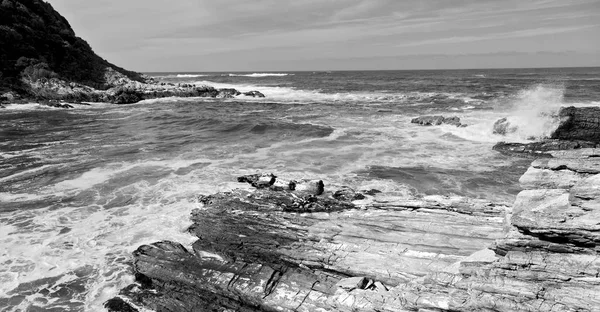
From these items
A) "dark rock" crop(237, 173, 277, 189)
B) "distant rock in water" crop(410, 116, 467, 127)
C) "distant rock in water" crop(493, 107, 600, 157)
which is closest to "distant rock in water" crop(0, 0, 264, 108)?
"distant rock in water" crop(410, 116, 467, 127)

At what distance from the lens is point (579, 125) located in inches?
809

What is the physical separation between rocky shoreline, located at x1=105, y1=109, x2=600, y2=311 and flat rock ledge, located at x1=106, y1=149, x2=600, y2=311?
0.8 inches

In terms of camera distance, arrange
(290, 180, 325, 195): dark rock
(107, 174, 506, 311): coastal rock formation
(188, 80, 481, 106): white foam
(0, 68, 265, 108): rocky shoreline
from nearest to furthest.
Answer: (107, 174, 506, 311): coastal rock formation < (290, 180, 325, 195): dark rock < (0, 68, 265, 108): rocky shoreline < (188, 80, 481, 106): white foam

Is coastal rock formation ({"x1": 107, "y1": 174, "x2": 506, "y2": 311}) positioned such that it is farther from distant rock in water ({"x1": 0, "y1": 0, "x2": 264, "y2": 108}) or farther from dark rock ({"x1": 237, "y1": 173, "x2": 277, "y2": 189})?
distant rock in water ({"x1": 0, "y1": 0, "x2": 264, "y2": 108})

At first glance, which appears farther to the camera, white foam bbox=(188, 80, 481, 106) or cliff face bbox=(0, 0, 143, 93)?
cliff face bbox=(0, 0, 143, 93)

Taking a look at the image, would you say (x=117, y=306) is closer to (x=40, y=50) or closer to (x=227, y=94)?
(x=227, y=94)

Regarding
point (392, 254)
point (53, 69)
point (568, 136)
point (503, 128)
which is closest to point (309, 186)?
point (392, 254)

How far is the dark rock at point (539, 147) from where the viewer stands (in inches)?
759

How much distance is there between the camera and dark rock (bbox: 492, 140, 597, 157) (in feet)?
63.3

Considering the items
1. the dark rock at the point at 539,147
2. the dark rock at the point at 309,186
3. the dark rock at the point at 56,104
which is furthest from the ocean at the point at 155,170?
the dark rock at the point at 56,104

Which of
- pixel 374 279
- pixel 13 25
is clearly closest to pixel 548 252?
pixel 374 279

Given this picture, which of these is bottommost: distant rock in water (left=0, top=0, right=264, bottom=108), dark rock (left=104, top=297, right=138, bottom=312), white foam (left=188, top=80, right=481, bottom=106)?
dark rock (left=104, top=297, right=138, bottom=312)

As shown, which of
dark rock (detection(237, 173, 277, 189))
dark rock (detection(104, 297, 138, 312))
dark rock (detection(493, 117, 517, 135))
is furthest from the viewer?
dark rock (detection(493, 117, 517, 135))

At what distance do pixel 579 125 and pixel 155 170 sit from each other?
74.6 feet
